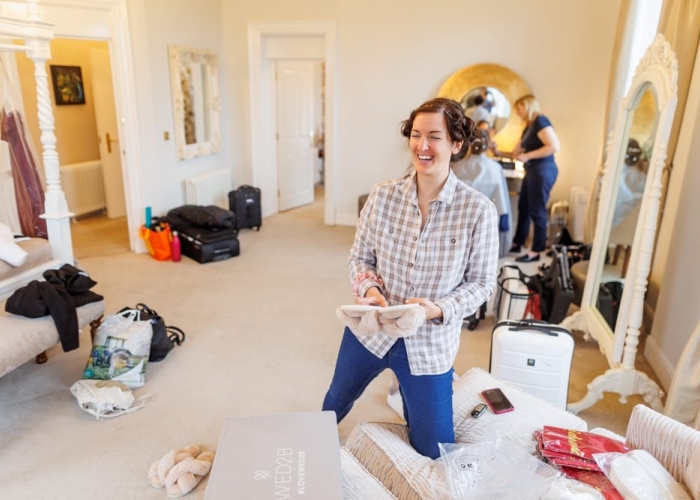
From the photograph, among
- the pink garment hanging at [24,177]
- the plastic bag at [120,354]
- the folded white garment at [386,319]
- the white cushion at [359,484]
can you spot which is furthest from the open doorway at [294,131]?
the white cushion at [359,484]

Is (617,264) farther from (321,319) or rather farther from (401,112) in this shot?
(401,112)

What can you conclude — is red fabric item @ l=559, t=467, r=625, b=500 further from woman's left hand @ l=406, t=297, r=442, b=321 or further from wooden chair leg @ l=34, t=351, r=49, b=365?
wooden chair leg @ l=34, t=351, r=49, b=365

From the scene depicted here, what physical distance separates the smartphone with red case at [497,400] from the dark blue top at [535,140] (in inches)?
125

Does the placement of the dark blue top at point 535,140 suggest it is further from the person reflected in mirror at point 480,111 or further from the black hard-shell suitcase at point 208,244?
the black hard-shell suitcase at point 208,244

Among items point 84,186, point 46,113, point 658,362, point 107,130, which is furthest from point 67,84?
point 658,362

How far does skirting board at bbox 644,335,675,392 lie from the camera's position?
2.72 meters

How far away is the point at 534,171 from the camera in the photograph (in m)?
4.71

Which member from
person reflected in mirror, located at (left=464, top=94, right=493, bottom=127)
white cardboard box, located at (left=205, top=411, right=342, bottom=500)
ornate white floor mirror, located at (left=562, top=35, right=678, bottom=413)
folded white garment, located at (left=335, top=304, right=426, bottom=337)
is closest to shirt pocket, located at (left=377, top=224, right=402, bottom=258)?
folded white garment, located at (left=335, top=304, right=426, bottom=337)

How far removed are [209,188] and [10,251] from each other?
287 cm

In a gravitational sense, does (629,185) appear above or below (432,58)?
below

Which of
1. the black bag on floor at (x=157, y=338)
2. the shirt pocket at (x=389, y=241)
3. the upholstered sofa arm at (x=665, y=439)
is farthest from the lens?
the black bag on floor at (x=157, y=338)

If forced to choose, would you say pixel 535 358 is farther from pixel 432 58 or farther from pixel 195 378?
pixel 432 58

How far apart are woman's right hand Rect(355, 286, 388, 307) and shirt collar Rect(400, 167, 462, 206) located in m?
0.32

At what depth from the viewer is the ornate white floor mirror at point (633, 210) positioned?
221cm
